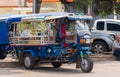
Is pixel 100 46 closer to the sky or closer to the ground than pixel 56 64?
closer to the sky

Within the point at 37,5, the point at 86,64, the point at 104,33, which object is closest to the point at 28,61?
the point at 86,64

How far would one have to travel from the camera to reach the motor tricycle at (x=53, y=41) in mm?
15328

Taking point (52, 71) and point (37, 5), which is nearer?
point (52, 71)

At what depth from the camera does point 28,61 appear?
16.2 m

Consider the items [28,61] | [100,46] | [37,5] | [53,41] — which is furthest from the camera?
[37,5]

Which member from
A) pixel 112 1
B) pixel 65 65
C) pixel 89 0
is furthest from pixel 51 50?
pixel 112 1

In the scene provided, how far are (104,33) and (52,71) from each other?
7.61 m

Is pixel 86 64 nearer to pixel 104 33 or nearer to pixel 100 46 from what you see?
pixel 100 46

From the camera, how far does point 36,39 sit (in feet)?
51.8

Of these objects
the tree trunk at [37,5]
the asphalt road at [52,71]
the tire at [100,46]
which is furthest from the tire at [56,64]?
the tree trunk at [37,5]

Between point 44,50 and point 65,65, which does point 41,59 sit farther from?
point 65,65

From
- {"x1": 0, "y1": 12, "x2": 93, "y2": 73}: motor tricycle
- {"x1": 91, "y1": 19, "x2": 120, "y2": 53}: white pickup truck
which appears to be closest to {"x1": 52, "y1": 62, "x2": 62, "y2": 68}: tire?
{"x1": 0, "y1": 12, "x2": 93, "y2": 73}: motor tricycle

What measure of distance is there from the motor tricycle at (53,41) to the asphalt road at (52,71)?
384 mm

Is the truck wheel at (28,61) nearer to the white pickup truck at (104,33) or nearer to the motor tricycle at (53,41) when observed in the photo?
the motor tricycle at (53,41)
